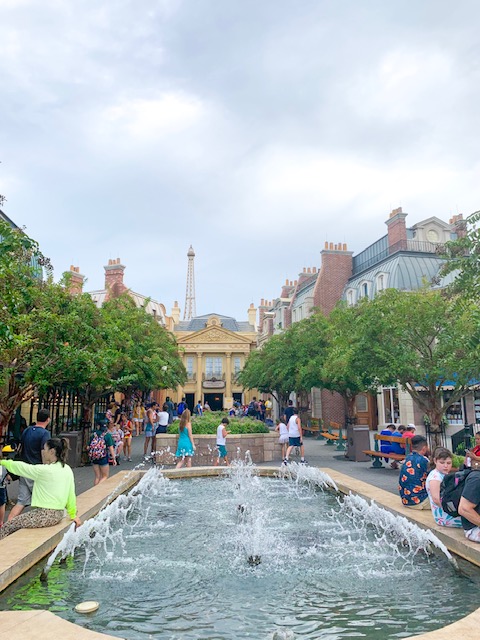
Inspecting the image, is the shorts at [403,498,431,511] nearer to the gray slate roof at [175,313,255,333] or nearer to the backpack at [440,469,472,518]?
the backpack at [440,469,472,518]

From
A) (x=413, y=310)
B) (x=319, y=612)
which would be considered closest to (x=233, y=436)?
(x=413, y=310)

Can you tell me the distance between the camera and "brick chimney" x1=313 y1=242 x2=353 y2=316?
37.4m

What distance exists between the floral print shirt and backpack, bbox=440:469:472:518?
1108 mm

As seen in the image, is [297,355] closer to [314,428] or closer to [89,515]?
[314,428]

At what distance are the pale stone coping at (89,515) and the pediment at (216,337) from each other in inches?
1848

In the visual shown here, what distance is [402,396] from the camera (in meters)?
27.3

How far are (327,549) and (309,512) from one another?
8.22 feet

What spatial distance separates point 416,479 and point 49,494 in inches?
209

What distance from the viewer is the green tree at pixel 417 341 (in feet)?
41.0

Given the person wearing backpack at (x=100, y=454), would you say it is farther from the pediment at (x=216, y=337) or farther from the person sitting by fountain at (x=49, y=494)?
the pediment at (x=216, y=337)

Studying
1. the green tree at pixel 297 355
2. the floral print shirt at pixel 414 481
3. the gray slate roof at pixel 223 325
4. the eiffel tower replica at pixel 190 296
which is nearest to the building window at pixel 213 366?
the gray slate roof at pixel 223 325

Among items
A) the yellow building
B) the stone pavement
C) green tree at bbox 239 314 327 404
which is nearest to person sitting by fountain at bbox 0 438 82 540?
the stone pavement

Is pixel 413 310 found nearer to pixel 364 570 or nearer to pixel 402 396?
pixel 364 570

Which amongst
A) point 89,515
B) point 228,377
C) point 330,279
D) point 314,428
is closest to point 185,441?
point 89,515
